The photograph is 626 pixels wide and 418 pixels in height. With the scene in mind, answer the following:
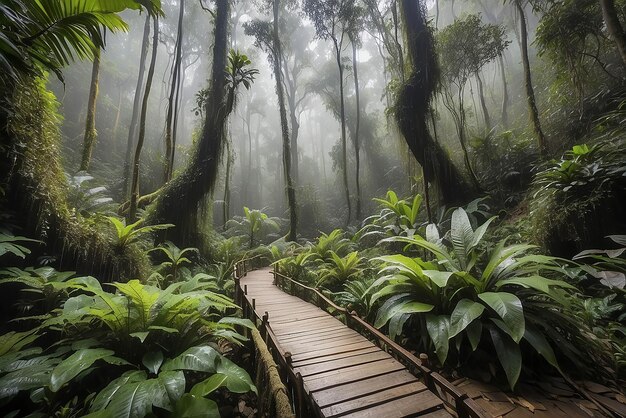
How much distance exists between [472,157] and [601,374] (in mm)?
8260

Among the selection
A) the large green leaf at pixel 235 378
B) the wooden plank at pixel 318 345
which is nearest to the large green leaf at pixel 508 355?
the wooden plank at pixel 318 345

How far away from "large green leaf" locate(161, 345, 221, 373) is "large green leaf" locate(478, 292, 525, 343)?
2391mm

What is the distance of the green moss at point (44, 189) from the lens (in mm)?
3414

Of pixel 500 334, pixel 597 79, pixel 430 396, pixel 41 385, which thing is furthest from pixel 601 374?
pixel 597 79

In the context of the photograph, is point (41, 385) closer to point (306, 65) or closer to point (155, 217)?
point (155, 217)

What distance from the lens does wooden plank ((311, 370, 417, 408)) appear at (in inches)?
80.1

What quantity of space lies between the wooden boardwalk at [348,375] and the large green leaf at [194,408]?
0.69 m

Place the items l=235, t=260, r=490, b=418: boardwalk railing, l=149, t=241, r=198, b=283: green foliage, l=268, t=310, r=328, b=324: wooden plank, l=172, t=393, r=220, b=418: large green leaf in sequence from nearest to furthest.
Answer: l=235, t=260, r=490, b=418: boardwalk railing → l=172, t=393, r=220, b=418: large green leaf → l=268, t=310, r=328, b=324: wooden plank → l=149, t=241, r=198, b=283: green foliage

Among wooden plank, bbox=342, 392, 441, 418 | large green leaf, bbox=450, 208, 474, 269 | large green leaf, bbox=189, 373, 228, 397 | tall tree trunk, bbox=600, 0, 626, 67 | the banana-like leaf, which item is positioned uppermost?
Answer: tall tree trunk, bbox=600, 0, 626, 67

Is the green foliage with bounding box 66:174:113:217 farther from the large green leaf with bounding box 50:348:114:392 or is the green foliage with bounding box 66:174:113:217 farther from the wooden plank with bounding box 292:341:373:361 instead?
the wooden plank with bounding box 292:341:373:361

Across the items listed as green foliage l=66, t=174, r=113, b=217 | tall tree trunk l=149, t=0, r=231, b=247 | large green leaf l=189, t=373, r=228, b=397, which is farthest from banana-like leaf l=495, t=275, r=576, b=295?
tall tree trunk l=149, t=0, r=231, b=247

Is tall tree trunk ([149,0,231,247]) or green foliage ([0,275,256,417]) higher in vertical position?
tall tree trunk ([149,0,231,247])

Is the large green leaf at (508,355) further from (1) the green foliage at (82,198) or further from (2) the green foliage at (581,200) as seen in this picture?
(1) the green foliage at (82,198)

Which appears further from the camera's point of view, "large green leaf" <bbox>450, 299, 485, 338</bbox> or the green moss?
the green moss
